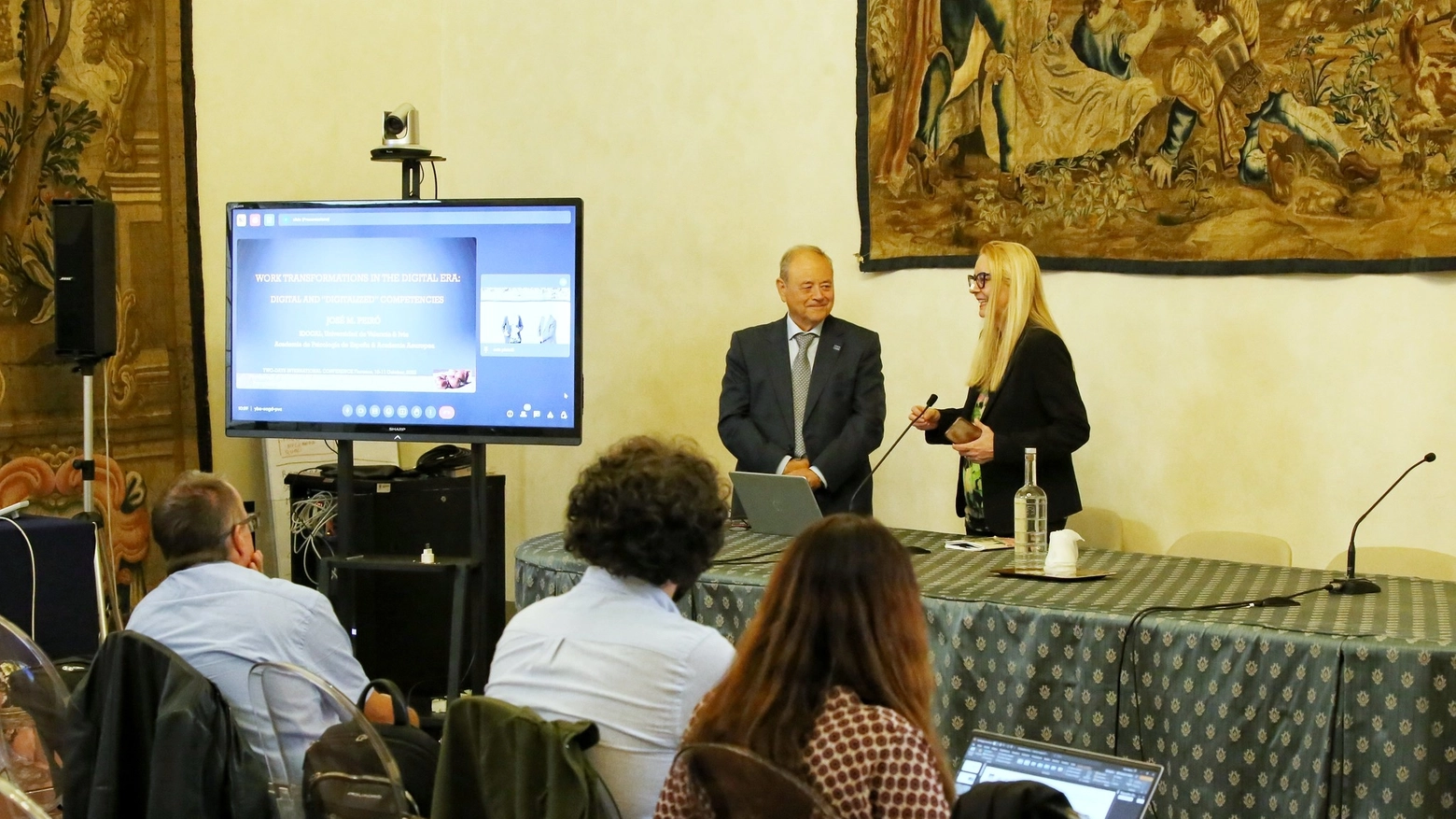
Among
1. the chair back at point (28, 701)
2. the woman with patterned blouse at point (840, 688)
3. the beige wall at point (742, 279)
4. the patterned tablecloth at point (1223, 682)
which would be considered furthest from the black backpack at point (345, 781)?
the beige wall at point (742, 279)

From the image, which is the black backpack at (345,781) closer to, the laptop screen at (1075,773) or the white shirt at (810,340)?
the laptop screen at (1075,773)

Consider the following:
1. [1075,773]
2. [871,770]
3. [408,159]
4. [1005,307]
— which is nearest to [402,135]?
[408,159]

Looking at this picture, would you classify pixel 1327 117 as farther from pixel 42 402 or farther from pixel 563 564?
pixel 42 402

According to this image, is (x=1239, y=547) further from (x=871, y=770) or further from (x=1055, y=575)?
(x=871, y=770)

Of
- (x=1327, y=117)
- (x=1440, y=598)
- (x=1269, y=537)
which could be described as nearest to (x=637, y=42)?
(x=1327, y=117)

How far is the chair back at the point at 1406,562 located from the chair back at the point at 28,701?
3160 millimetres

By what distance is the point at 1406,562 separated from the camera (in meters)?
4.21

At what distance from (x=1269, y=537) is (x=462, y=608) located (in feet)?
8.04

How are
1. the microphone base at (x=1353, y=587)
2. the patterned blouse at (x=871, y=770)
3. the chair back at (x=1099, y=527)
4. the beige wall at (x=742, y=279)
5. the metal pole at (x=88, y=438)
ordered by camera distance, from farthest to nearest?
1. the chair back at (x=1099, y=527)
2. the metal pole at (x=88, y=438)
3. the beige wall at (x=742, y=279)
4. the microphone base at (x=1353, y=587)
5. the patterned blouse at (x=871, y=770)

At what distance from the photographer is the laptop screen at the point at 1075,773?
212 centimetres

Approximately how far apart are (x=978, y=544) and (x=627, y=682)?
2199 millimetres

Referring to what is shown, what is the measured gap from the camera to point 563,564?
13.4 ft

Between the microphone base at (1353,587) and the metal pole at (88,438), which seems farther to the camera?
the metal pole at (88,438)

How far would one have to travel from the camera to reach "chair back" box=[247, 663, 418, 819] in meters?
2.02
